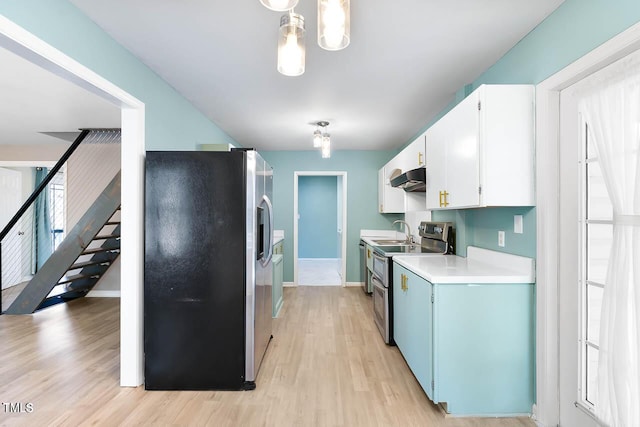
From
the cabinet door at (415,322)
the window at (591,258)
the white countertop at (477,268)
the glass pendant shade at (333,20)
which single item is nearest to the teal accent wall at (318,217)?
the cabinet door at (415,322)

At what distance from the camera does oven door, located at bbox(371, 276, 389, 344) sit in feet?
10.0

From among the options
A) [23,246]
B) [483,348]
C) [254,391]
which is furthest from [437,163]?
[23,246]

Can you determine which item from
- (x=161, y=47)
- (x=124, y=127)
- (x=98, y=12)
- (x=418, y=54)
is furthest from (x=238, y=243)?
(x=418, y=54)

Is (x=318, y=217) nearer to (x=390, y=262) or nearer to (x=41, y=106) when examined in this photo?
(x=390, y=262)

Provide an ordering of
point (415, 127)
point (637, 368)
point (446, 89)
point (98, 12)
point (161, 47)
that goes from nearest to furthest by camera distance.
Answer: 1. point (637, 368)
2. point (98, 12)
3. point (161, 47)
4. point (446, 89)
5. point (415, 127)

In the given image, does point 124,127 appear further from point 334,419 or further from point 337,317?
point 337,317

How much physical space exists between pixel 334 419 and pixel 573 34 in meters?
2.50

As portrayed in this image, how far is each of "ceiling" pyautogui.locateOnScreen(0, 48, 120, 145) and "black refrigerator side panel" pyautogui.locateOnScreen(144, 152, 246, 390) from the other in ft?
5.03

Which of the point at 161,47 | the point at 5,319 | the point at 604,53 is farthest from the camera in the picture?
the point at 5,319

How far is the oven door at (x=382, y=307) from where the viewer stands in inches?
120

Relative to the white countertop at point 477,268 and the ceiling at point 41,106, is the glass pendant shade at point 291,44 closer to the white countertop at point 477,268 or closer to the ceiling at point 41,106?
the white countertop at point 477,268

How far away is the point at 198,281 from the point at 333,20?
1889 millimetres

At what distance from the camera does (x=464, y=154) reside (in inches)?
86.4

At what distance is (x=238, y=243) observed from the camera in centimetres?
234
